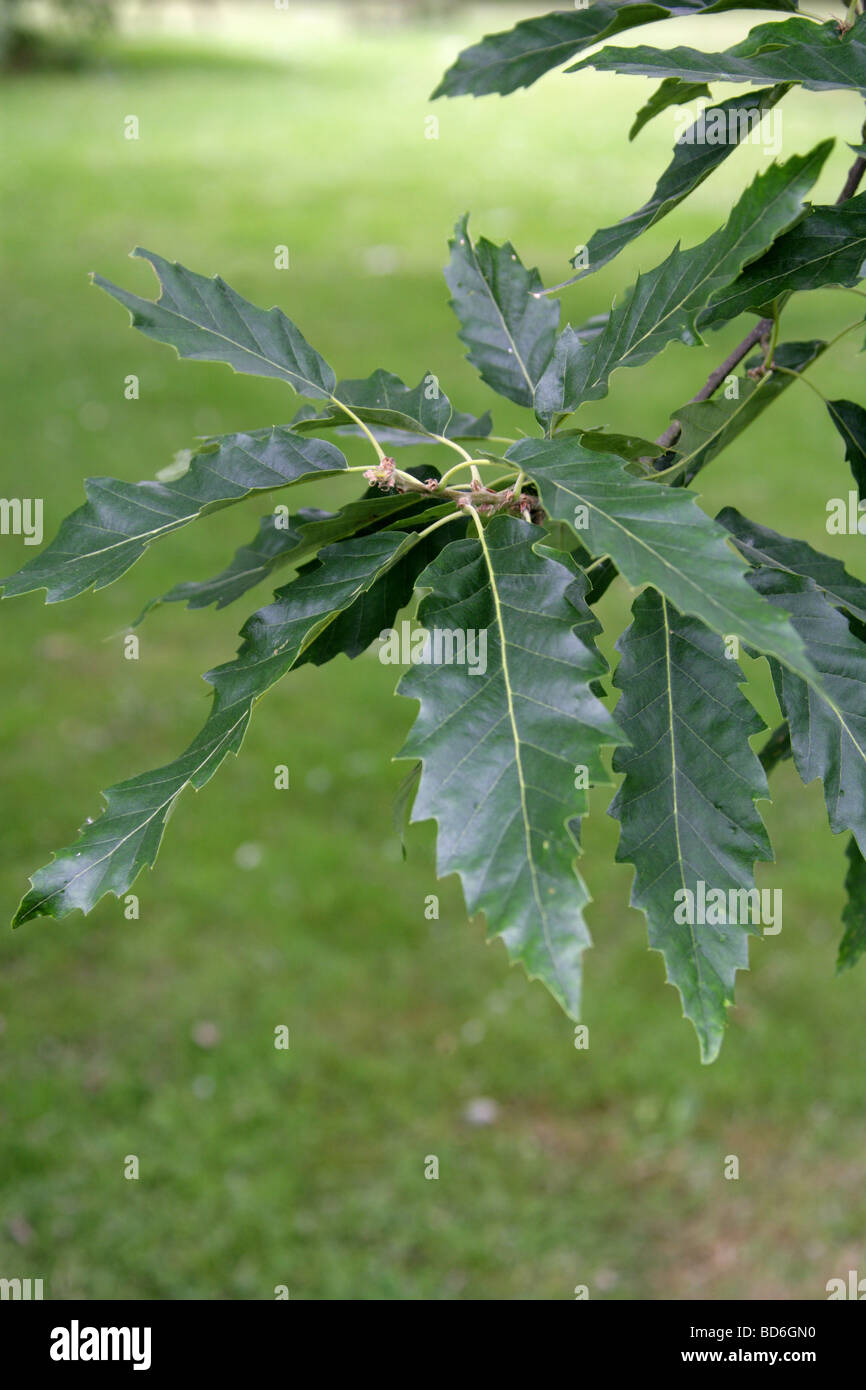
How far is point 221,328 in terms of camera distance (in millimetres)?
1276

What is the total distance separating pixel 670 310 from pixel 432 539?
31cm

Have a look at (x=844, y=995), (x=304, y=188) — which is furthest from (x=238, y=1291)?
(x=304, y=188)

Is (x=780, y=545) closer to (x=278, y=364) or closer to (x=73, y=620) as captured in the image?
(x=278, y=364)

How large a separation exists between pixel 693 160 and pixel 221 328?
50 cm

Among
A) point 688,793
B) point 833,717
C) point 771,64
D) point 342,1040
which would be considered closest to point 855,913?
point 833,717

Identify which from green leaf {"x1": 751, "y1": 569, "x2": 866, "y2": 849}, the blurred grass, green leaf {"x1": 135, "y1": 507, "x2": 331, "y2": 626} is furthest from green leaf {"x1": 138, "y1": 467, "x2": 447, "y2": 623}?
green leaf {"x1": 751, "y1": 569, "x2": 866, "y2": 849}

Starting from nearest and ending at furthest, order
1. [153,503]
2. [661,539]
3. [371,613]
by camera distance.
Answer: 1. [661,539]
2. [153,503]
3. [371,613]

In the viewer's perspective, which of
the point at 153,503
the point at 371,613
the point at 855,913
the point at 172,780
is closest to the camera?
the point at 172,780

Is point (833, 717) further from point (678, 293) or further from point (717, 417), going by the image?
point (678, 293)

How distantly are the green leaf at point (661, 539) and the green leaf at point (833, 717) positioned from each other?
10.9 inches

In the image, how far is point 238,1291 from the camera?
2904mm

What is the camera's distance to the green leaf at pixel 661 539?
0.84m

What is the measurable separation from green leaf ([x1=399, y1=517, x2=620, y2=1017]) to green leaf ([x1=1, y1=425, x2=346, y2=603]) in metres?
0.21

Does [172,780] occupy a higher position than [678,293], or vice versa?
[678,293]
